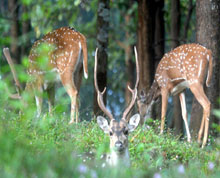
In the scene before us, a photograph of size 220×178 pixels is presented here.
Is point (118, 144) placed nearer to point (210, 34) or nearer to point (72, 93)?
point (72, 93)

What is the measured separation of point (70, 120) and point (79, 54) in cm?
118

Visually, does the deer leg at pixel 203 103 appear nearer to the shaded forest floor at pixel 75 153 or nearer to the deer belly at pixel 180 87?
the deer belly at pixel 180 87

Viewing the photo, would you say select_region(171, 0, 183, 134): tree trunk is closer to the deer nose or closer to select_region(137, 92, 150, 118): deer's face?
select_region(137, 92, 150, 118): deer's face

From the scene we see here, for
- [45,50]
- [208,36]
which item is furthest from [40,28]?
[45,50]

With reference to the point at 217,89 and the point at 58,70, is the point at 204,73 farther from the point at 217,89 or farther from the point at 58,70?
the point at 58,70

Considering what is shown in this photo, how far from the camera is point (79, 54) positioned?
846 centimetres

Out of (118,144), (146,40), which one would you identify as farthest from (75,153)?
(146,40)

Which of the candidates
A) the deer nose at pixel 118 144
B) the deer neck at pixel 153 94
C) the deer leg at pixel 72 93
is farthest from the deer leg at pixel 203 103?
the deer nose at pixel 118 144

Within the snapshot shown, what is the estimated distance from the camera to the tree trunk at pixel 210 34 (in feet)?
31.0

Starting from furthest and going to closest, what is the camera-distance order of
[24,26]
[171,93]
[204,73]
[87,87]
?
1. [87,87]
2. [24,26]
3. [171,93]
4. [204,73]

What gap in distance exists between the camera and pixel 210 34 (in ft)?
31.1

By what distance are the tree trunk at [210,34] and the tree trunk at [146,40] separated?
7.02ft

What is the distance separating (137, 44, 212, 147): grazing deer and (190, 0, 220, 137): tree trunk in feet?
0.83

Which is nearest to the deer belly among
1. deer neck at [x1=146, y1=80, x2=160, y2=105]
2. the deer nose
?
deer neck at [x1=146, y1=80, x2=160, y2=105]
